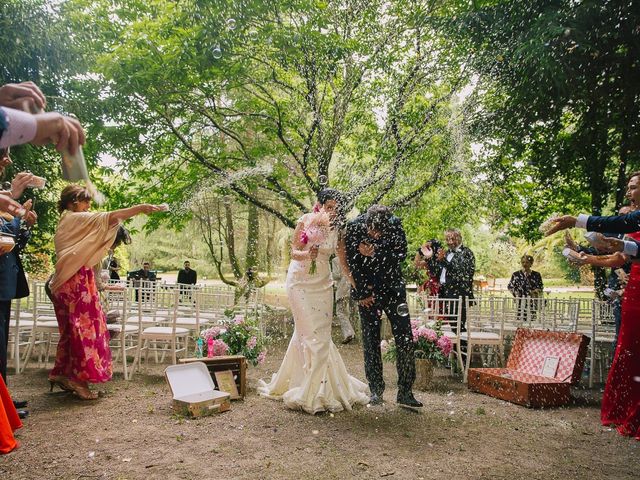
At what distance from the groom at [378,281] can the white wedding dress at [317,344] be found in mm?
239

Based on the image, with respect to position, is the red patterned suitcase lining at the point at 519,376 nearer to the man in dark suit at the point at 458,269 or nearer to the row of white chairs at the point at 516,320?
the row of white chairs at the point at 516,320

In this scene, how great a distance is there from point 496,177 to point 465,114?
4.33 feet

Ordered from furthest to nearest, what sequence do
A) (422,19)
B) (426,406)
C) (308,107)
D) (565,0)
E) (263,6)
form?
(308,107) < (422,19) < (263,6) < (565,0) < (426,406)

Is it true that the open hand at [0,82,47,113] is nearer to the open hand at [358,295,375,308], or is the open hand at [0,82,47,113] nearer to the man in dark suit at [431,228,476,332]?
the open hand at [358,295,375,308]

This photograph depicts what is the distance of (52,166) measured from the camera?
32.3 ft

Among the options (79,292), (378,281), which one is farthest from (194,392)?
(378,281)

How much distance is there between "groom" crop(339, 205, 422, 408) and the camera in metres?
4.57

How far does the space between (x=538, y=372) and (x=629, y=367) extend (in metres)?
1.48

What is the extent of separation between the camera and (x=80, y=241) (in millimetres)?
4539

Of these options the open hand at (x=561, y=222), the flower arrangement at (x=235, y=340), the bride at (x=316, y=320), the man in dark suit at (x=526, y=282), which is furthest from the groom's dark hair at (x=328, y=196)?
the man in dark suit at (x=526, y=282)

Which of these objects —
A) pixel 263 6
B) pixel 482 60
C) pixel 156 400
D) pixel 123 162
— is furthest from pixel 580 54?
pixel 123 162

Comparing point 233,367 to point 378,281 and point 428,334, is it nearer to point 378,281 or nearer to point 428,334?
point 378,281

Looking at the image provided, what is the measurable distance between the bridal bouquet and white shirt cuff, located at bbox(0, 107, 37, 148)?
337 cm

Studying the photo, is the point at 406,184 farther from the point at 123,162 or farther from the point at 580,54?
the point at 123,162
